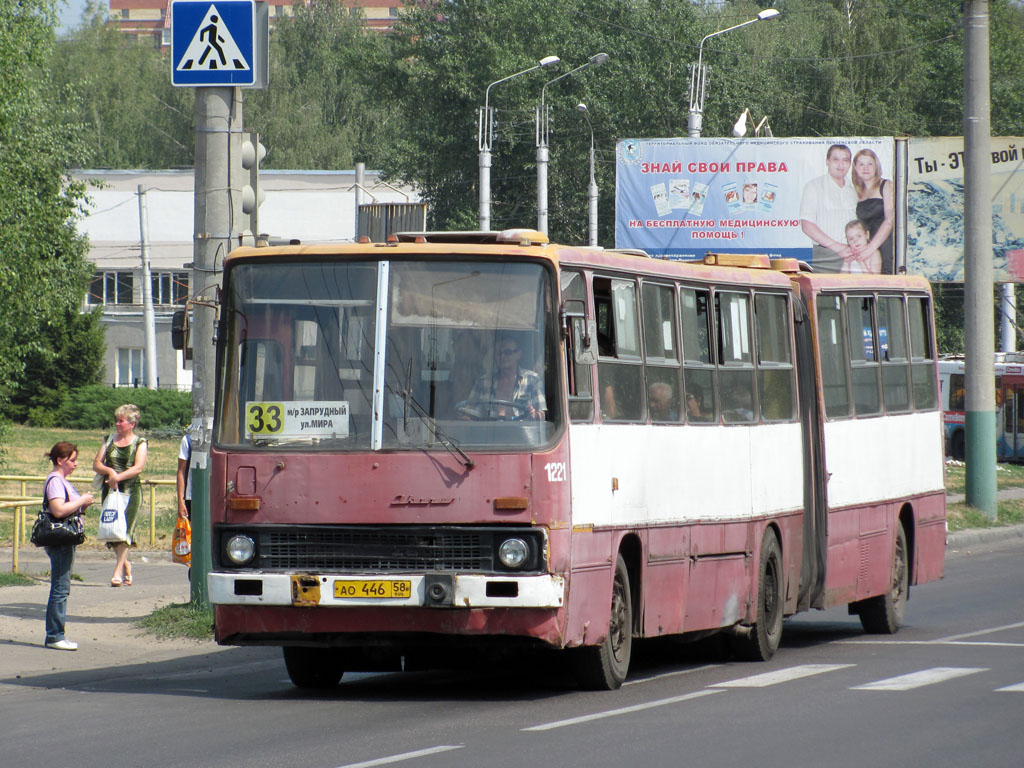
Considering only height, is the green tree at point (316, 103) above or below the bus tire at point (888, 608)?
above

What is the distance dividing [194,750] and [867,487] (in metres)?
7.98

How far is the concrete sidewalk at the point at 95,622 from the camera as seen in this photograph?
12.7 meters

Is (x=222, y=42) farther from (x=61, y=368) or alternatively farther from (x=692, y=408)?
(x=61, y=368)

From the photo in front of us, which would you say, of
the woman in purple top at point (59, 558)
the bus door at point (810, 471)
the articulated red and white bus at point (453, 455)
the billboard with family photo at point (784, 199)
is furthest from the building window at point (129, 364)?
the articulated red and white bus at point (453, 455)

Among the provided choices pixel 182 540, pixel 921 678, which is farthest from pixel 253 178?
pixel 921 678

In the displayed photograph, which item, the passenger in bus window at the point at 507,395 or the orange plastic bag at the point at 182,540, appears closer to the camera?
the passenger in bus window at the point at 507,395

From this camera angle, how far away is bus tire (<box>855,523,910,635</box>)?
1517 cm

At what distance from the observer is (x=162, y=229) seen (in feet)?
Result: 285

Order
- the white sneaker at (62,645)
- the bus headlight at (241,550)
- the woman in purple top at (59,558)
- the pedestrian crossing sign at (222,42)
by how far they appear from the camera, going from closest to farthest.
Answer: the bus headlight at (241,550)
the woman in purple top at (59,558)
the white sneaker at (62,645)
the pedestrian crossing sign at (222,42)

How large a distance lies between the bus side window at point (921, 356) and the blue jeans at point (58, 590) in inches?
308

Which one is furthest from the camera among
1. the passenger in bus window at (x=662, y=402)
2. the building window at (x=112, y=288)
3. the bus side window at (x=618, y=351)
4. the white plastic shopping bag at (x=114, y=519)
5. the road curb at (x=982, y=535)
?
the building window at (x=112, y=288)

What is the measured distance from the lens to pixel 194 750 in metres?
8.59

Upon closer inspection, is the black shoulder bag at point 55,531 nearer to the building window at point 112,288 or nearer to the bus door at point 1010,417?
the bus door at point 1010,417

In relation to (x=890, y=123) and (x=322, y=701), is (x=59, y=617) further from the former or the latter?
(x=890, y=123)
